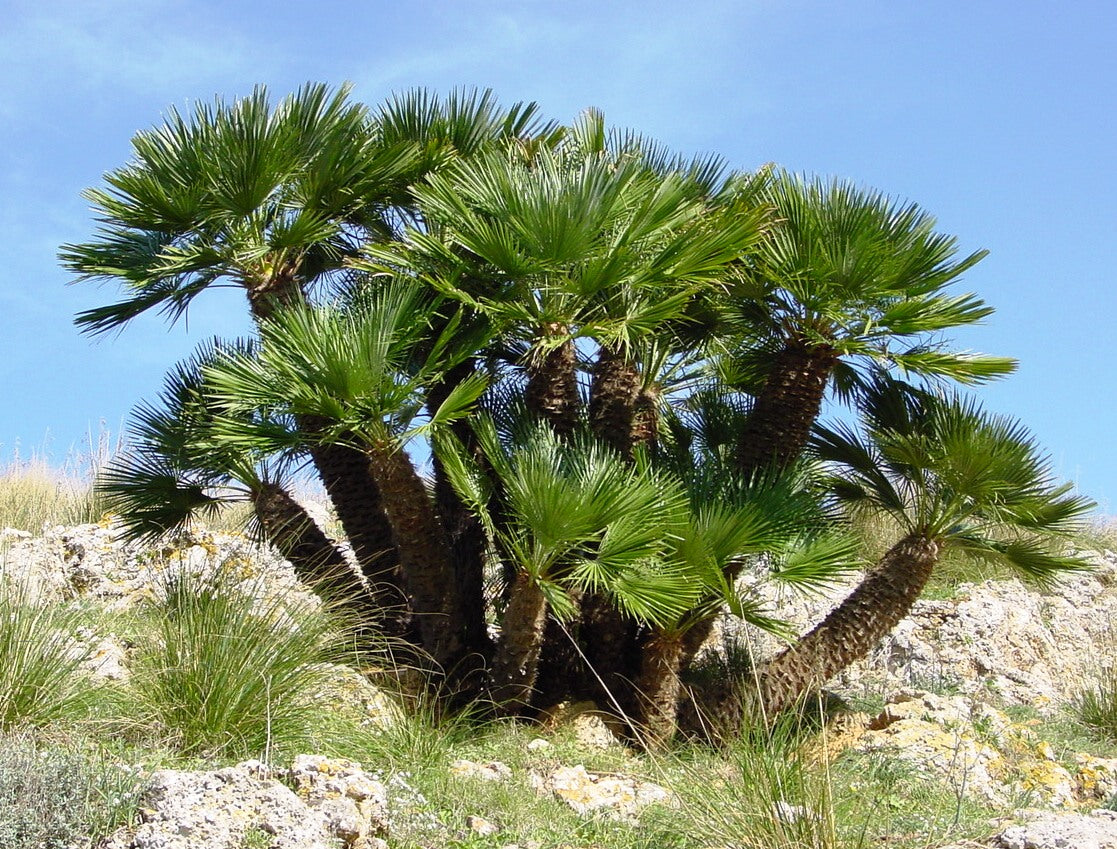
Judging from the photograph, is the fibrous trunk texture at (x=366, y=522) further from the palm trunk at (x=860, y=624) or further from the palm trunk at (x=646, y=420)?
the palm trunk at (x=860, y=624)

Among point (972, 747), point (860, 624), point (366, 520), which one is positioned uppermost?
point (366, 520)

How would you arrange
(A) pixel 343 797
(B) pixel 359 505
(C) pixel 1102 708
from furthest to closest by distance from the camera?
1. (C) pixel 1102 708
2. (B) pixel 359 505
3. (A) pixel 343 797

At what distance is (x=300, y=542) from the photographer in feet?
24.8

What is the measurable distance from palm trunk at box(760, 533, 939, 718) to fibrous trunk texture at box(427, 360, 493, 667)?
6.09 ft

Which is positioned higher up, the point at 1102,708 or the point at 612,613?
the point at 612,613

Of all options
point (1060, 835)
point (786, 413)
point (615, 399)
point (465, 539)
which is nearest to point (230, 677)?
point (465, 539)

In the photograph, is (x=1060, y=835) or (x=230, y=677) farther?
(x=230, y=677)

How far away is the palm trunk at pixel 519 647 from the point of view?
6855 mm

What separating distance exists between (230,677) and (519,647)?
2018mm

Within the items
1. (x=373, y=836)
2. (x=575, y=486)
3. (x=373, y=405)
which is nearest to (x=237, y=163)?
(x=373, y=405)

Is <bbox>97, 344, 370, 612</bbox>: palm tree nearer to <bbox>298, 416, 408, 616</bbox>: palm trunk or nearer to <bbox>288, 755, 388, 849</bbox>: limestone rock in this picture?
<bbox>298, 416, 408, 616</bbox>: palm trunk

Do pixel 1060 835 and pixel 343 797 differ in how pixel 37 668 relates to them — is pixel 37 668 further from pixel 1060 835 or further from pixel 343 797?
pixel 1060 835

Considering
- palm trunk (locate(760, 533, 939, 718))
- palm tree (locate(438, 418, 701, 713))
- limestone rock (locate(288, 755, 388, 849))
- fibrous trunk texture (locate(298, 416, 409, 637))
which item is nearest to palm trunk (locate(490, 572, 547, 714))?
palm tree (locate(438, 418, 701, 713))

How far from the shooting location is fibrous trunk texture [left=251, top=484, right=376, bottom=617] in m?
7.41
